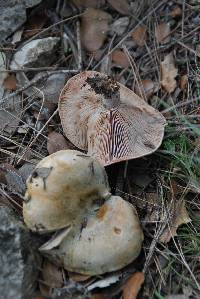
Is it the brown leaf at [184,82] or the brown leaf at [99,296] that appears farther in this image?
the brown leaf at [184,82]

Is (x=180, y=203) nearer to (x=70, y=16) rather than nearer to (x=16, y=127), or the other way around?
(x=16, y=127)

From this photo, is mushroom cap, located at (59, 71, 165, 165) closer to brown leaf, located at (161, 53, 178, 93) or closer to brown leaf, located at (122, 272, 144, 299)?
brown leaf, located at (161, 53, 178, 93)

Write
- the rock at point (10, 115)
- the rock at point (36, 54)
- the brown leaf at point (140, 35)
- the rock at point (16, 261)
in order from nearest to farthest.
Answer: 1. the rock at point (16, 261)
2. the rock at point (10, 115)
3. the rock at point (36, 54)
4. the brown leaf at point (140, 35)

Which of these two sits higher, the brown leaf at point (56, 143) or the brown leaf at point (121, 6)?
the brown leaf at point (121, 6)

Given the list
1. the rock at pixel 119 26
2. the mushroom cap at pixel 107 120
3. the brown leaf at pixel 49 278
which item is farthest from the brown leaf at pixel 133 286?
the rock at pixel 119 26

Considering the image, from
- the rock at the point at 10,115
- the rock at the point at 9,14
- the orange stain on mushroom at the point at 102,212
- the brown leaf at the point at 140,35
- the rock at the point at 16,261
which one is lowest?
the rock at the point at 16,261

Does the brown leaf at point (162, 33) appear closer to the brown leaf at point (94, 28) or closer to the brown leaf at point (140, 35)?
the brown leaf at point (140, 35)

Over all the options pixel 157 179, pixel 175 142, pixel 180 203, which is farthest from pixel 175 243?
pixel 175 142

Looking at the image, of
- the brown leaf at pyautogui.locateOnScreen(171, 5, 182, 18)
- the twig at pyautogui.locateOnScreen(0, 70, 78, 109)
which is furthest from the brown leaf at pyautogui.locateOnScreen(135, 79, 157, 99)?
the brown leaf at pyautogui.locateOnScreen(171, 5, 182, 18)
